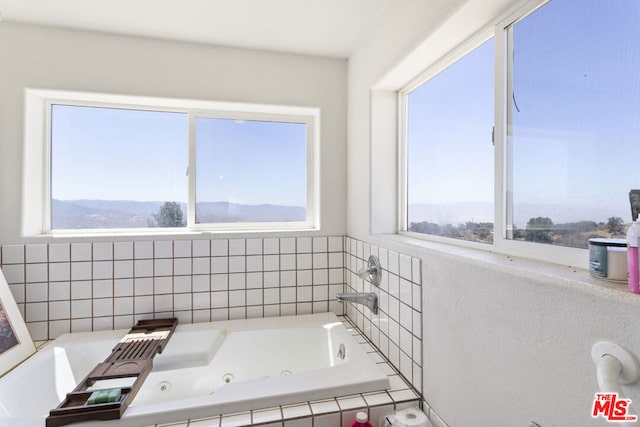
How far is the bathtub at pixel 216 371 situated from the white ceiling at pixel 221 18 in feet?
5.40

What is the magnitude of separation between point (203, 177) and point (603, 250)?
190 cm

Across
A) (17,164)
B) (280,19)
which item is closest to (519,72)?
(280,19)

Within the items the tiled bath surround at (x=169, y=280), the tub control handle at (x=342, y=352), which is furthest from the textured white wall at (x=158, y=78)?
the tub control handle at (x=342, y=352)

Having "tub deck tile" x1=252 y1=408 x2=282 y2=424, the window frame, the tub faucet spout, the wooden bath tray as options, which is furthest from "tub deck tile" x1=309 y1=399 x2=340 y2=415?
the window frame

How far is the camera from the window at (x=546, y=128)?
705 mm

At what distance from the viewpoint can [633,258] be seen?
1.81 ft

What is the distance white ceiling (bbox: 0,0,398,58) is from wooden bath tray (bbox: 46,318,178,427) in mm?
1619

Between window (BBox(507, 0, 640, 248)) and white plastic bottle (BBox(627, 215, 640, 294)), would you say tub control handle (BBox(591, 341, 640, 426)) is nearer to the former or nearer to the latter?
white plastic bottle (BBox(627, 215, 640, 294))

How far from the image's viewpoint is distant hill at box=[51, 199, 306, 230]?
1.80 m

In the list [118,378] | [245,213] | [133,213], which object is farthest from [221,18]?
[118,378]

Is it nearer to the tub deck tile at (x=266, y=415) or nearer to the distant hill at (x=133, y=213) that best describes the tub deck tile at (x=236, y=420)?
the tub deck tile at (x=266, y=415)

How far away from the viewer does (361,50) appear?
178 cm

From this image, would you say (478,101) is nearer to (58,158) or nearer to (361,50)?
(361,50)

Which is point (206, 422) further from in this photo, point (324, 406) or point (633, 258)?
point (633, 258)
